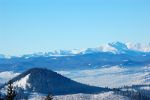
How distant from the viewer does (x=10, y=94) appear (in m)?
58.6

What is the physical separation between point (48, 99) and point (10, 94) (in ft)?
25.8

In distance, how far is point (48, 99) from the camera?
214 ft

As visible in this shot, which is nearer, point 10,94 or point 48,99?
point 10,94
